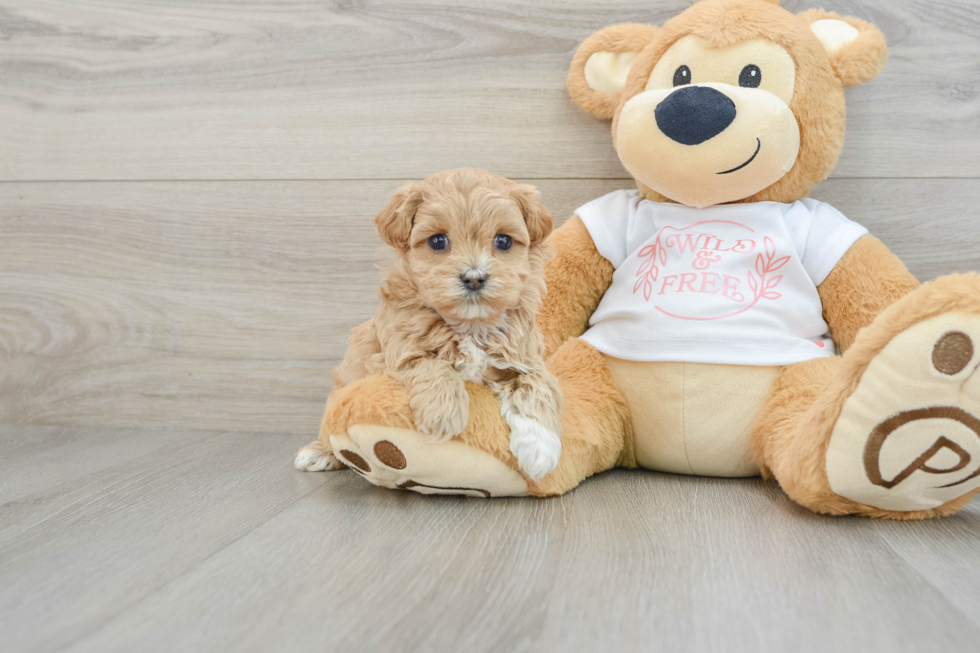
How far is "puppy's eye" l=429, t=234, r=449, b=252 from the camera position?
0.75m

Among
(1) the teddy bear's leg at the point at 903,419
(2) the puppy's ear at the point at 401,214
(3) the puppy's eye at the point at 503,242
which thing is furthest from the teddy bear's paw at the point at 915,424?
(2) the puppy's ear at the point at 401,214

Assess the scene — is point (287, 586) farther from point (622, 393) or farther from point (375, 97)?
point (375, 97)

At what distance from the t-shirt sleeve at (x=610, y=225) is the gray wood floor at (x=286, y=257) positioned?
135mm

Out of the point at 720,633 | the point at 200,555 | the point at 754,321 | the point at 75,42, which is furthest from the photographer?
the point at 75,42

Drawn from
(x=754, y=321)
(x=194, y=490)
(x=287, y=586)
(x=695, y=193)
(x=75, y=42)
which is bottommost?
(x=194, y=490)

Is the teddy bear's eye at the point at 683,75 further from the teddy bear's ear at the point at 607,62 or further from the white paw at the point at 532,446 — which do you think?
the white paw at the point at 532,446

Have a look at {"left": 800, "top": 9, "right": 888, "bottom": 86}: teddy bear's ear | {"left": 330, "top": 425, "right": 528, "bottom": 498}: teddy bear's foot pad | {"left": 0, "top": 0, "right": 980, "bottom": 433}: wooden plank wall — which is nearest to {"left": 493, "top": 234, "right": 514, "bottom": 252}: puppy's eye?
{"left": 330, "top": 425, "right": 528, "bottom": 498}: teddy bear's foot pad

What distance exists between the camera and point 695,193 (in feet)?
3.07

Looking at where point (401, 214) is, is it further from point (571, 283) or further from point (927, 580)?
point (927, 580)

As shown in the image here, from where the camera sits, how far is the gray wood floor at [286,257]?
0.67 meters

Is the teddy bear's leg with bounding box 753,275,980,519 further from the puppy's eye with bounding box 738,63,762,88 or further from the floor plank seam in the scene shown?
the puppy's eye with bounding box 738,63,762,88

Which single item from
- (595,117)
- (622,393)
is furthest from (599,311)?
(595,117)

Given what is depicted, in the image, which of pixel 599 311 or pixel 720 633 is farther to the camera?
pixel 599 311

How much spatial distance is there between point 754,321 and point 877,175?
41 centimetres
